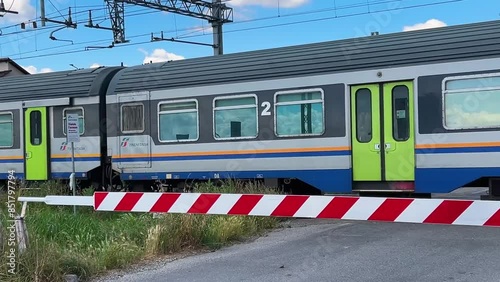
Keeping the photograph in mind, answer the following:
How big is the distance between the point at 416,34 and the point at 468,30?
38.3 inches

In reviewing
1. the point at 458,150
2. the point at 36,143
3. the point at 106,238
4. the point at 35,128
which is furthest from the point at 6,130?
the point at 458,150

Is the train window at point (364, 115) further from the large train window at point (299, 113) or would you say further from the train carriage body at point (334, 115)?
the large train window at point (299, 113)

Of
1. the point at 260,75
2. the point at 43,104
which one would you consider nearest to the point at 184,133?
the point at 260,75

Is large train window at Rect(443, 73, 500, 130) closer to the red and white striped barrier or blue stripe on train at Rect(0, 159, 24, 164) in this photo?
the red and white striped barrier

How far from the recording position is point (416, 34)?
11.2m

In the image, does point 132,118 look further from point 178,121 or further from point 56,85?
point 56,85

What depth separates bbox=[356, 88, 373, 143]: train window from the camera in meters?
11.2

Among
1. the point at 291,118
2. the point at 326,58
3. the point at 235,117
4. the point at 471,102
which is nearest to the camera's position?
the point at 471,102

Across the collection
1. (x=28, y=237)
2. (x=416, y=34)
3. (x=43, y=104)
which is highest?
(x=416, y=34)

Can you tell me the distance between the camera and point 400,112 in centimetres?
1091

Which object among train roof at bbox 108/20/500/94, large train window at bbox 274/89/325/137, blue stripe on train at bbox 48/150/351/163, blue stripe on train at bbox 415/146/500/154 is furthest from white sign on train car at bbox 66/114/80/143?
blue stripe on train at bbox 415/146/500/154

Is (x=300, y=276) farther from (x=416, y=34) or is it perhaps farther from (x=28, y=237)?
(x=416, y=34)

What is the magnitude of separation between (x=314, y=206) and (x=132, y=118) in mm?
9057

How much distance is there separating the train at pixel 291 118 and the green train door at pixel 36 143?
0.03m
